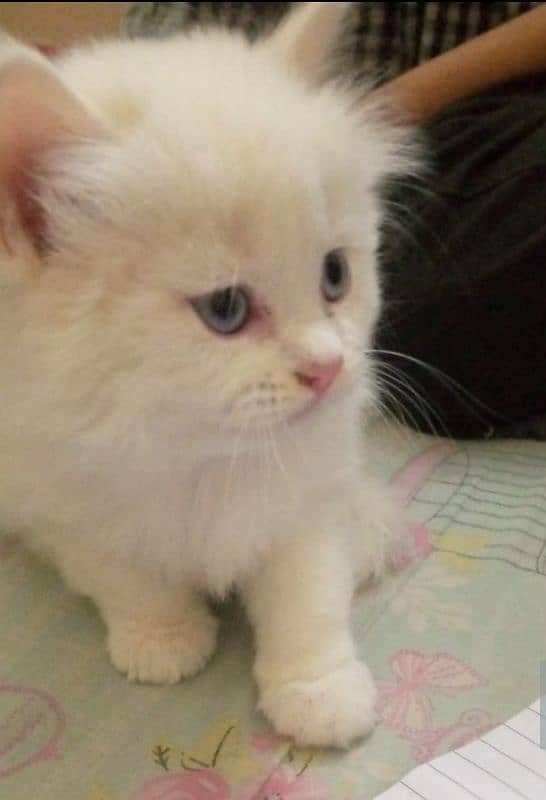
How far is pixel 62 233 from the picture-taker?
623 mm

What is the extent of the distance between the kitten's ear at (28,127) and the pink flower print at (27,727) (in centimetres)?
39

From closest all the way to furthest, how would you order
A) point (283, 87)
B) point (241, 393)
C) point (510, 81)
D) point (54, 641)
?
point (241, 393), point (283, 87), point (54, 641), point (510, 81)

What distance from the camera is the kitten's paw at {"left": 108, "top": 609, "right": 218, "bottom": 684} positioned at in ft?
2.58

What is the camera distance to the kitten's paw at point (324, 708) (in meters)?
0.71

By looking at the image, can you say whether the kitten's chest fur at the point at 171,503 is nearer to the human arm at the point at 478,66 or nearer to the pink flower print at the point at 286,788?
the pink flower print at the point at 286,788

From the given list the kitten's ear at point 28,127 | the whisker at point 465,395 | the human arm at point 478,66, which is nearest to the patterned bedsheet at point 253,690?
the whisker at point 465,395

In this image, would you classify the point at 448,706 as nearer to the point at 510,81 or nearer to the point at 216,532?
the point at 216,532

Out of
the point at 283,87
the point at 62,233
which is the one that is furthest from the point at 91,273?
the point at 283,87

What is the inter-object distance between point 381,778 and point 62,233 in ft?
1.53

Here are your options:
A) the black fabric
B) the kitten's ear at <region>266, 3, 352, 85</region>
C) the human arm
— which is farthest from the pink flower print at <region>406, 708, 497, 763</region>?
the human arm

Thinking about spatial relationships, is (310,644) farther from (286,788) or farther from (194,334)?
(194,334)

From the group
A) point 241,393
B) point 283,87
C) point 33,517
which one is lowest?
point 33,517

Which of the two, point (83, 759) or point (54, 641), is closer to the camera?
point (83, 759)

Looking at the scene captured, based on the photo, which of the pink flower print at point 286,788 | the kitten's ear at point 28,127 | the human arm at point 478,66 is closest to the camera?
the kitten's ear at point 28,127
